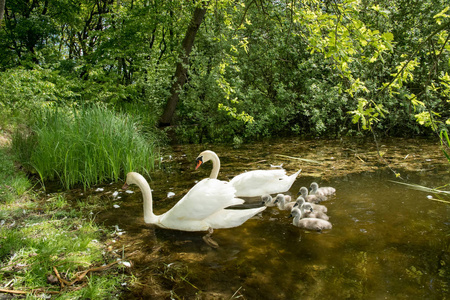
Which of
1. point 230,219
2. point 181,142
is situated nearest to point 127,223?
point 230,219

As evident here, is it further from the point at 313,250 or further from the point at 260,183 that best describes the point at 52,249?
the point at 260,183

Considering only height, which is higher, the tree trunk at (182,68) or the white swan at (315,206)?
the tree trunk at (182,68)

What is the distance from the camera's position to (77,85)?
1079cm

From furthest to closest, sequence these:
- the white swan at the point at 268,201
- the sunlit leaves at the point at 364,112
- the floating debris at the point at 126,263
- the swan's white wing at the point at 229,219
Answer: the white swan at the point at 268,201 → the swan's white wing at the point at 229,219 → the floating debris at the point at 126,263 → the sunlit leaves at the point at 364,112

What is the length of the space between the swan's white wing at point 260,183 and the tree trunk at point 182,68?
22.4 ft

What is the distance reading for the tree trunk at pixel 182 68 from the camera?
11.4m

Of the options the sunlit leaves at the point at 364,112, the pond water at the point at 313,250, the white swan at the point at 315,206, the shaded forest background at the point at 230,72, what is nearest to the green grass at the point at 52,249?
the pond water at the point at 313,250

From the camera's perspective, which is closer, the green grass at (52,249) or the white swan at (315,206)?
the green grass at (52,249)

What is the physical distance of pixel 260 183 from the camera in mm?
5504

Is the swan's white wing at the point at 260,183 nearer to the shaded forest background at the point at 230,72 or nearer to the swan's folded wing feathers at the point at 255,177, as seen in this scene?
the swan's folded wing feathers at the point at 255,177

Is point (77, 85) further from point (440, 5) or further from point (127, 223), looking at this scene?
point (440, 5)

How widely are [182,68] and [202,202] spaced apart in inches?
358

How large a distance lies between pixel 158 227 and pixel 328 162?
491cm

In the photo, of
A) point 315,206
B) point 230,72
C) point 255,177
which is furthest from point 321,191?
point 230,72
